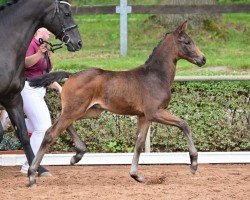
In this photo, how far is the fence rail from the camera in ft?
56.9

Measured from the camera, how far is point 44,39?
10.5m

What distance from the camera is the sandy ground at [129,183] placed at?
29.8ft

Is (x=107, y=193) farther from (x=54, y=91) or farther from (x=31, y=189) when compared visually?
(x=54, y=91)

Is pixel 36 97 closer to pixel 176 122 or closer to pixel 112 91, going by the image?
pixel 112 91

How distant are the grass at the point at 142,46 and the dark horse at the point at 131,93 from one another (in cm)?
455

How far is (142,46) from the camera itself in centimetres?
1889

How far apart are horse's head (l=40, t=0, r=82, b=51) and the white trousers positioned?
0.85 meters

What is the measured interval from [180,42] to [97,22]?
40.4ft

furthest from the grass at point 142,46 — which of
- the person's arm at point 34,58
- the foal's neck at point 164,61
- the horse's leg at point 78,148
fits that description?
the horse's leg at point 78,148

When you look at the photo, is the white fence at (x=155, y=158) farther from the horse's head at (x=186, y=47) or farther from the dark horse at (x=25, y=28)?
the horse's head at (x=186, y=47)

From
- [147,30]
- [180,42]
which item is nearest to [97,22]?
[147,30]

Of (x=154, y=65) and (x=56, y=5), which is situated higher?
(x=56, y=5)

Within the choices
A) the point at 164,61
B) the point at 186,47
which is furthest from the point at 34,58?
the point at 186,47

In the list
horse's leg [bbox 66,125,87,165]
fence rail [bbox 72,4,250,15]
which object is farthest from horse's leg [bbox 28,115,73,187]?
fence rail [bbox 72,4,250,15]
